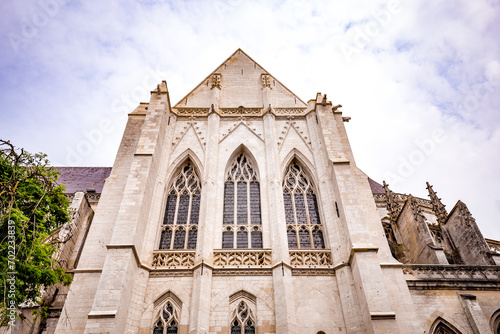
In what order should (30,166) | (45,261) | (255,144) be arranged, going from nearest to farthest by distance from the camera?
(45,261), (30,166), (255,144)

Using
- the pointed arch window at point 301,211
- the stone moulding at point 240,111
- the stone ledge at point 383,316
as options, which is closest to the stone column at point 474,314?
the stone ledge at point 383,316

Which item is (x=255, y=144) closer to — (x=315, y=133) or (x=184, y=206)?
(x=315, y=133)

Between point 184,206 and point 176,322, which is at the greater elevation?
point 184,206

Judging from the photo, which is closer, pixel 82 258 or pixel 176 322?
pixel 176 322

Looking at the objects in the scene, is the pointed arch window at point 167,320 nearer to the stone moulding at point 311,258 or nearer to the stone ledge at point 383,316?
the stone moulding at point 311,258

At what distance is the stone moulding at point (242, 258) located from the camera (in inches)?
408

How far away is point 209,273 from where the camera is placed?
9844 mm

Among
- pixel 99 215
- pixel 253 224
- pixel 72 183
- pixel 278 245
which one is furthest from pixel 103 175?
pixel 278 245

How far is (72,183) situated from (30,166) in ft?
45.3

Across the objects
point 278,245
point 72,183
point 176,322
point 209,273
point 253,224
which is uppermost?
point 72,183

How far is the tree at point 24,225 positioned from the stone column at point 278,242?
17.1 feet

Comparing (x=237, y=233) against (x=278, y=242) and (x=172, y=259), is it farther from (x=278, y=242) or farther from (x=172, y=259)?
(x=172, y=259)

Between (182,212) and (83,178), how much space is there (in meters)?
12.1

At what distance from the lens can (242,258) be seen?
10484 mm
